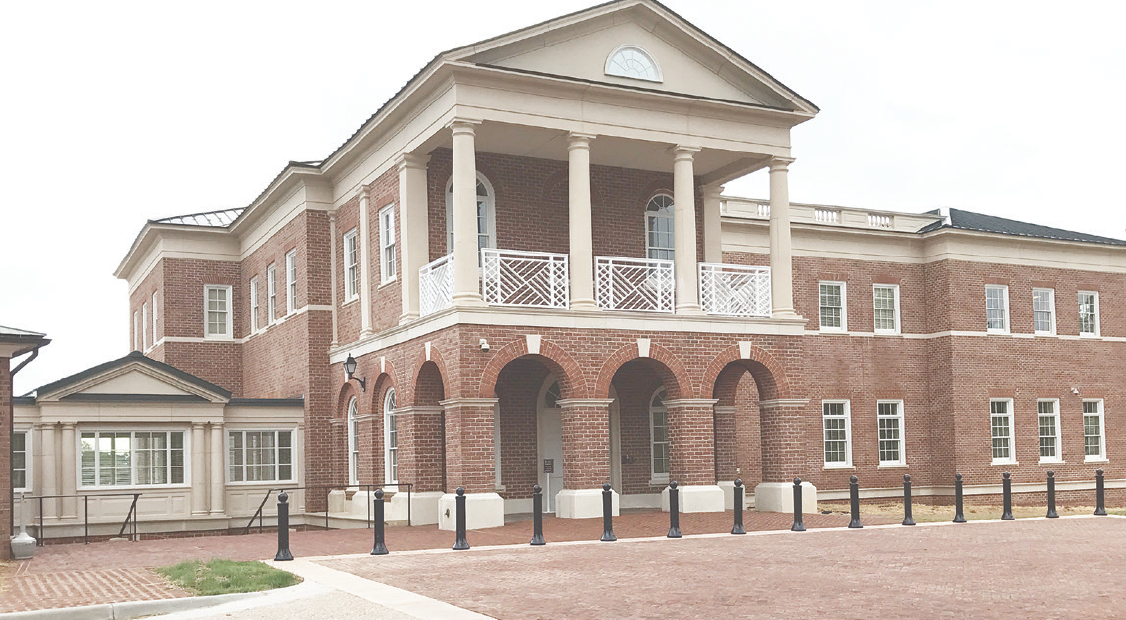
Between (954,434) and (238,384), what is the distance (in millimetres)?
20710

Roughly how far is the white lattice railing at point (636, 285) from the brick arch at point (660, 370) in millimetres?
928

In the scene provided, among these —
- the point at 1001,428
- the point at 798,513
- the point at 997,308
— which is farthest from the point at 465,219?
the point at 1001,428

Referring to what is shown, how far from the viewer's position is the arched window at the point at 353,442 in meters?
27.8

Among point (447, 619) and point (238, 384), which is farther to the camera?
point (238, 384)

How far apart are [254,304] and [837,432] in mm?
16920

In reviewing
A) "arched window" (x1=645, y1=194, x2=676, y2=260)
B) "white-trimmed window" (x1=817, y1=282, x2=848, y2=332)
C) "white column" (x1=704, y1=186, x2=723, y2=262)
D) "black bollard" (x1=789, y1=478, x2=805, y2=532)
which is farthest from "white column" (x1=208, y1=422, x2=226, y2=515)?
"white-trimmed window" (x1=817, y1=282, x2=848, y2=332)

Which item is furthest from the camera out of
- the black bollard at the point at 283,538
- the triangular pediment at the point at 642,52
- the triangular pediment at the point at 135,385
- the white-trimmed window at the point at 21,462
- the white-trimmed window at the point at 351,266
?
the white-trimmed window at the point at 351,266

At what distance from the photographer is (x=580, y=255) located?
22719mm

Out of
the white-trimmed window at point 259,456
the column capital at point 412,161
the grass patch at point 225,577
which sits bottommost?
the grass patch at point 225,577

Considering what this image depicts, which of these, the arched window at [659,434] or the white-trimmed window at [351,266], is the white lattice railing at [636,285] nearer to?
the arched window at [659,434]

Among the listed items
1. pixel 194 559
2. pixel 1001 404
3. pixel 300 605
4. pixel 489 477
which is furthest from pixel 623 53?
pixel 1001 404

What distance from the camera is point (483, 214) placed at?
25.0 metres

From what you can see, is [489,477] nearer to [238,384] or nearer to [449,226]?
[449,226]

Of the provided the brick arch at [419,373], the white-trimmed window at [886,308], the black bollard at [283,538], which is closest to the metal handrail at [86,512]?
the brick arch at [419,373]
